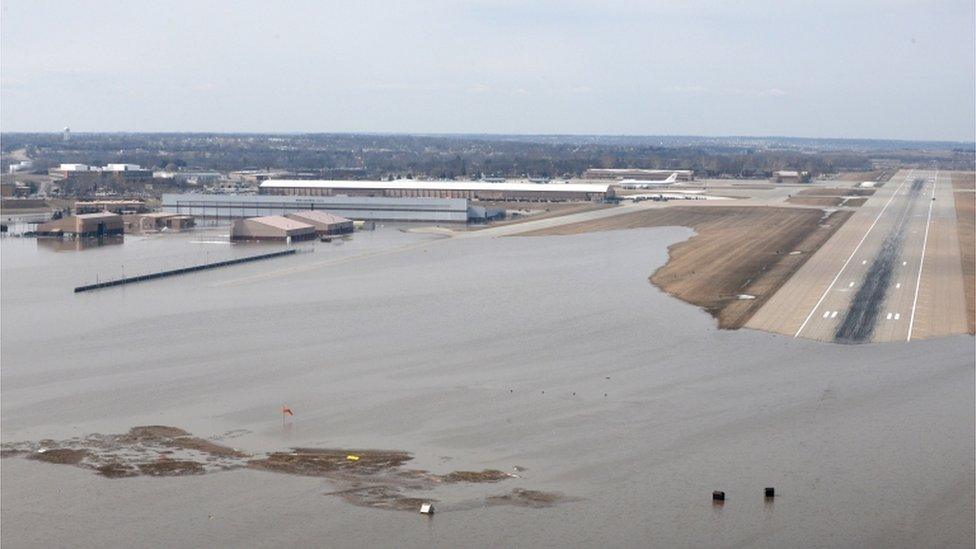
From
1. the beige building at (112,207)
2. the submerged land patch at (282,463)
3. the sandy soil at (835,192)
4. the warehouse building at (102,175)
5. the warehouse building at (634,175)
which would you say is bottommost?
the submerged land patch at (282,463)

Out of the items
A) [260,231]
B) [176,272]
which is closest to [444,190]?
[260,231]

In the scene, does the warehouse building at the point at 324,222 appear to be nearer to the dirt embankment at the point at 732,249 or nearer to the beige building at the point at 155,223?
the beige building at the point at 155,223

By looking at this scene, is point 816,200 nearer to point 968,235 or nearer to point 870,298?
point 968,235

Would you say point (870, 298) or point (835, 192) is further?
point (835, 192)

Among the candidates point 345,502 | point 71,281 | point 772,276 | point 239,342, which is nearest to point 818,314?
point 772,276

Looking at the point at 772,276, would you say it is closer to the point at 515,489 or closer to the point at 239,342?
the point at 239,342

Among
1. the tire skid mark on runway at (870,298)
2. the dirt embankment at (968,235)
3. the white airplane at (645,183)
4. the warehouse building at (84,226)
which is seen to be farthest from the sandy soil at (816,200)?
the warehouse building at (84,226)
